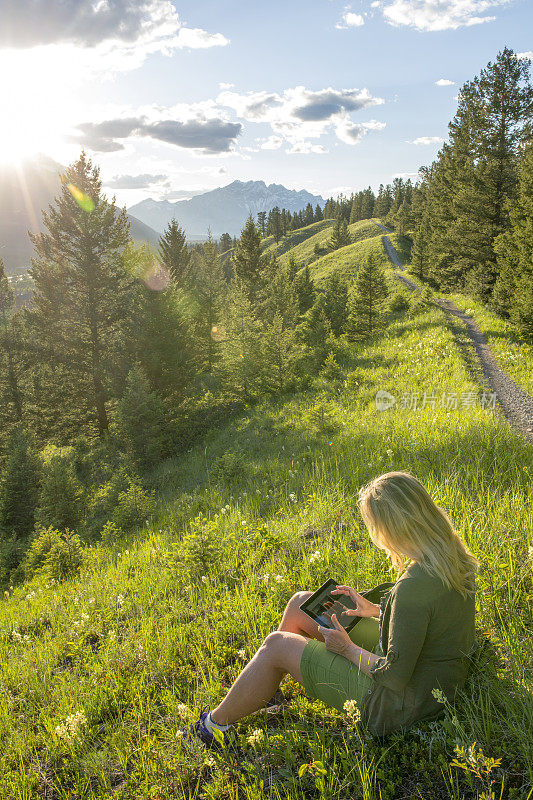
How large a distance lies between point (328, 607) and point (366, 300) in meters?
19.6

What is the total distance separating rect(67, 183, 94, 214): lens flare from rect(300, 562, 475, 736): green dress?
21668 millimetres

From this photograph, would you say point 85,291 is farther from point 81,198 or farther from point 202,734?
point 202,734

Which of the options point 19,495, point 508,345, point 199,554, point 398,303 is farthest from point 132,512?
point 398,303

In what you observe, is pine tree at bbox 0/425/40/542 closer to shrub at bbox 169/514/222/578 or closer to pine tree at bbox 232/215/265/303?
shrub at bbox 169/514/222/578

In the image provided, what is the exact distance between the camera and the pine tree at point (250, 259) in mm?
35406

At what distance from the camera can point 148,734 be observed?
117 inches

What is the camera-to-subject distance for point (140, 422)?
14656 mm

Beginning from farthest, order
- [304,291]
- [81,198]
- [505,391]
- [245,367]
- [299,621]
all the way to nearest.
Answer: [304,291] < [81,198] < [245,367] < [505,391] < [299,621]

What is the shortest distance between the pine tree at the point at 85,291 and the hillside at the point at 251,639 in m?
14.1

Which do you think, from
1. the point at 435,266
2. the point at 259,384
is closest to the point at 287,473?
the point at 259,384

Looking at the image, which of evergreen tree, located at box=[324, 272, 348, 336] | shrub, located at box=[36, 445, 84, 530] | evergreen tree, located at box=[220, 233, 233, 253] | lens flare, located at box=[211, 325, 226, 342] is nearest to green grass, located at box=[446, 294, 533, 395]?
evergreen tree, located at box=[324, 272, 348, 336]

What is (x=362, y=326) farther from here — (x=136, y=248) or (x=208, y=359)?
(x=136, y=248)

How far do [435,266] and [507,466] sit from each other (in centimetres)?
3329

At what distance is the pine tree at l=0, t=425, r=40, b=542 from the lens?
12.2m
